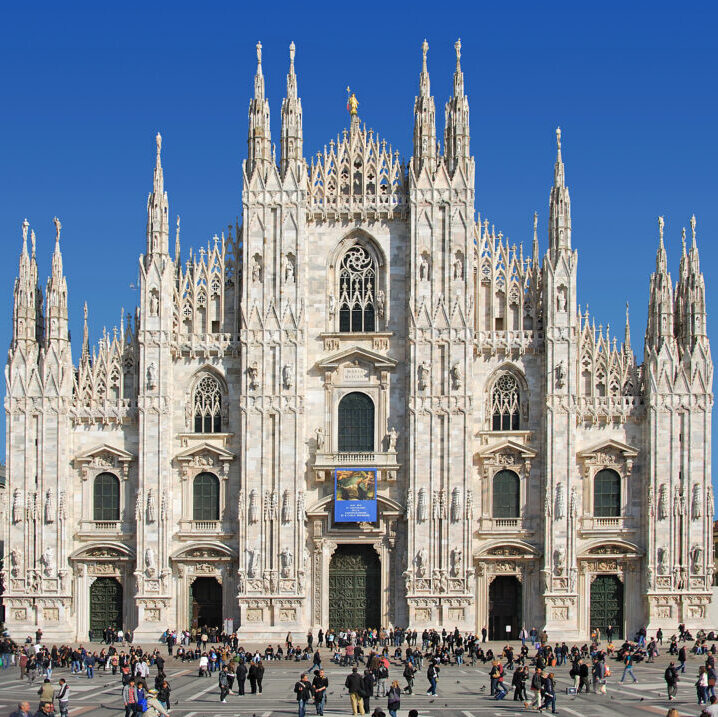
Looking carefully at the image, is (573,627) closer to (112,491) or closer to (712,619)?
(712,619)

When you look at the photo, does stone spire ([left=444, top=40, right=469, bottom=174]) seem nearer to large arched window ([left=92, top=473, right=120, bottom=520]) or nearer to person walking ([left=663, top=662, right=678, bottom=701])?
large arched window ([left=92, top=473, right=120, bottom=520])

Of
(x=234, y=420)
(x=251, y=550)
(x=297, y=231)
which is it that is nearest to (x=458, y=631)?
(x=251, y=550)

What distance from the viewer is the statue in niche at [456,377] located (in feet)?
188

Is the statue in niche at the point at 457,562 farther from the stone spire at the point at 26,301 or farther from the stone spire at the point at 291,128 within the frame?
the stone spire at the point at 26,301

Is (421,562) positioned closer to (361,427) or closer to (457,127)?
(361,427)

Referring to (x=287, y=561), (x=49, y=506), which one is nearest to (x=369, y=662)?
(x=287, y=561)

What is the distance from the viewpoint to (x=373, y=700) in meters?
40.4

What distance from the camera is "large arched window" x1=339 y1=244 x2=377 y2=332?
59.2 metres

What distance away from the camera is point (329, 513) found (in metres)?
57.6

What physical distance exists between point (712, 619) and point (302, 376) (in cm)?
2182

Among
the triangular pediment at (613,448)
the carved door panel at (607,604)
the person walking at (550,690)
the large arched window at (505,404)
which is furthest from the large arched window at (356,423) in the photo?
the person walking at (550,690)

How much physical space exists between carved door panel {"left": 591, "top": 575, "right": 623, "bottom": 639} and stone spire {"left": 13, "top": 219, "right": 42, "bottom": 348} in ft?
92.9

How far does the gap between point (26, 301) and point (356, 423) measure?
1643 centimetres

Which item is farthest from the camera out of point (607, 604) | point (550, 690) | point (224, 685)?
point (607, 604)
